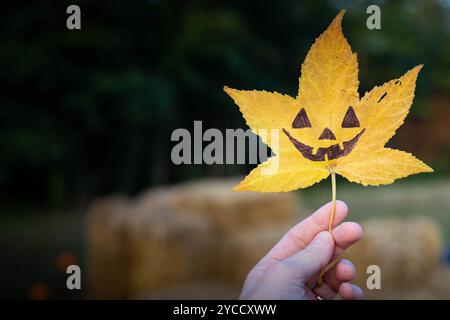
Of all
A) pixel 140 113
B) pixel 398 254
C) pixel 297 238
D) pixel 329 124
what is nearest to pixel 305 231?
pixel 297 238

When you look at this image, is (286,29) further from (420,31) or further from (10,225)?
(10,225)

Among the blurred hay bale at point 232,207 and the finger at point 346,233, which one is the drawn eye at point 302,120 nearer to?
the finger at point 346,233

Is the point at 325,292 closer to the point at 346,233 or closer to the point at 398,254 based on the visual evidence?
the point at 346,233

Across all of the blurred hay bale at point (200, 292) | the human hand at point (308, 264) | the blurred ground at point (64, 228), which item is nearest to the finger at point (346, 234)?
the human hand at point (308, 264)

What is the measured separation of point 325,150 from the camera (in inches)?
15.2

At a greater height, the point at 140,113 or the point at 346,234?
the point at 140,113

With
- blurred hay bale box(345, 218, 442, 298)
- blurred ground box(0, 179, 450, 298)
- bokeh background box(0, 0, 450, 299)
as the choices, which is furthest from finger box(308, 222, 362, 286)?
blurred ground box(0, 179, 450, 298)

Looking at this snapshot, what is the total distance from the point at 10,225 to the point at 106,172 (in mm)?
1248

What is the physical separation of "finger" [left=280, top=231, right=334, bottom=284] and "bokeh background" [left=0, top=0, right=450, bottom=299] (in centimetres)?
241

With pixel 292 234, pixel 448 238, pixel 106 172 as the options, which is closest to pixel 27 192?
pixel 106 172

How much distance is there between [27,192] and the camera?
6090 millimetres

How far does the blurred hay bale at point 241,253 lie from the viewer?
244 cm

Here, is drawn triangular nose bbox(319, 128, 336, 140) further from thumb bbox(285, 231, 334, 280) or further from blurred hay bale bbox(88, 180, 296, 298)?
blurred hay bale bbox(88, 180, 296, 298)

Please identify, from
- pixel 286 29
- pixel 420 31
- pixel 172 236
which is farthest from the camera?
pixel 420 31
